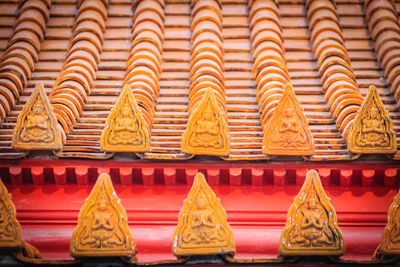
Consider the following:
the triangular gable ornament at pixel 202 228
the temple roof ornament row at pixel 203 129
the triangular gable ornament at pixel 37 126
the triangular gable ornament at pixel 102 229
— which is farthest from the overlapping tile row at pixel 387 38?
the triangular gable ornament at pixel 37 126

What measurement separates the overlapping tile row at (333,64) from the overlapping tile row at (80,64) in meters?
3.45

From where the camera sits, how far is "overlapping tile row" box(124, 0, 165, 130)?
1162 centimetres

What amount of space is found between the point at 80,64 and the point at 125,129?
7.50 feet

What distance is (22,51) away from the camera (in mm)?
12625

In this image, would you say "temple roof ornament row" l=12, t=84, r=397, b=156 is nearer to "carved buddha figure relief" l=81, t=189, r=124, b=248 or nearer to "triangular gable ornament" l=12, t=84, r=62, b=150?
"triangular gable ornament" l=12, t=84, r=62, b=150

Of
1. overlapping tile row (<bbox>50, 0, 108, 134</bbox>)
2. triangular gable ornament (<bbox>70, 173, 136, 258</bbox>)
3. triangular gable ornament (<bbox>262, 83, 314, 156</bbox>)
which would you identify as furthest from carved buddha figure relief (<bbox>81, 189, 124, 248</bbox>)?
triangular gable ornament (<bbox>262, 83, 314, 156</bbox>)

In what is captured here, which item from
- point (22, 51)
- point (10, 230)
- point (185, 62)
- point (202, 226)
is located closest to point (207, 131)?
point (202, 226)

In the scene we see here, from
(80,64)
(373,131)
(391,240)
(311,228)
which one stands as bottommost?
(391,240)

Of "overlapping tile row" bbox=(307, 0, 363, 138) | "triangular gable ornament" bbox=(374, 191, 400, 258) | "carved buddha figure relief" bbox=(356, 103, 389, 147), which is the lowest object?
"triangular gable ornament" bbox=(374, 191, 400, 258)

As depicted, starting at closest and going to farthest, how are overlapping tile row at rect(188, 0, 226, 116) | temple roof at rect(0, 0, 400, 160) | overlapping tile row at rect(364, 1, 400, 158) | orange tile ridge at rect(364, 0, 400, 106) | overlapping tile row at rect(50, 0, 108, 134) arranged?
temple roof at rect(0, 0, 400, 160) → overlapping tile row at rect(50, 0, 108, 134) → overlapping tile row at rect(188, 0, 226, 116) → overlapping tile row at rect(364, 1, 400, 158) → orange tile ridge at rect(364, 0, 400, 106)

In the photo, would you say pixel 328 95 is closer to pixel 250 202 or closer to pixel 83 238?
pixel 250 202

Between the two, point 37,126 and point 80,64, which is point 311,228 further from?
point 80,64

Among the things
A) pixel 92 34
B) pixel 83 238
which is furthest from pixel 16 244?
pixel 92 34

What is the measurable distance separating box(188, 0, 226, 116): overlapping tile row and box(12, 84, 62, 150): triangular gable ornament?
6.73ft
